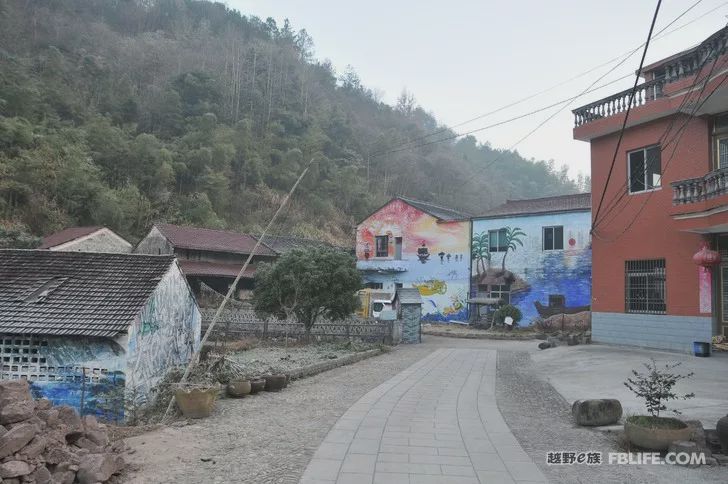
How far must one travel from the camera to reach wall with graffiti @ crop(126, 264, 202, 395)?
8.60 meters

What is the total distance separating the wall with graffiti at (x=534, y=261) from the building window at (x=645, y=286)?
10967 millimetres

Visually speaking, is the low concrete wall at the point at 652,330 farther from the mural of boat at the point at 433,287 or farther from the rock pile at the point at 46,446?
the mural of boat at the point at 433,287

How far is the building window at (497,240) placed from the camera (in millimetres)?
28922

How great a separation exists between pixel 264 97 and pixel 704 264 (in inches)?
1906

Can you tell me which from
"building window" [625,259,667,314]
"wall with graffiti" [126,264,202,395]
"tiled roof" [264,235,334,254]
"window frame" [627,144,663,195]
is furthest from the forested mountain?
"wall with graffiti" [126,264,202,395]

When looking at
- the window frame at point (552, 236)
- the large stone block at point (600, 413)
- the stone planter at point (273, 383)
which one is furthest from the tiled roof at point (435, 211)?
the large stone block at point (600, 413)

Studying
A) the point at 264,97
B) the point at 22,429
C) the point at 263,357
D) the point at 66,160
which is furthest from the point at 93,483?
the point at 264,97

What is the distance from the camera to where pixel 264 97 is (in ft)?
178

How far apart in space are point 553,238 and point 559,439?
2214cm

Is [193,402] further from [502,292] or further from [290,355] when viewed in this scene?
[502,292]

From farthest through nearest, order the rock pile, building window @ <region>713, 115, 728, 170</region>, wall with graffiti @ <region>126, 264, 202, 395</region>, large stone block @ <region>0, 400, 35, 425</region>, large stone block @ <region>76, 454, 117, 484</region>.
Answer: building window @ <region>713, 115, 728, 170</region>, wall with graffiti @ <region>126, 264, 202, 395</region>, large stone block @ <region>0, 400, 35, 425</region>, large stone block @ <region>76, 454, 117, 484</region>, the rock pile

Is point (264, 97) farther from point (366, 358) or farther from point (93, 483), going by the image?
point (93, 483)

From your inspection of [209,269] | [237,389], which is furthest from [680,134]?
[209,269]

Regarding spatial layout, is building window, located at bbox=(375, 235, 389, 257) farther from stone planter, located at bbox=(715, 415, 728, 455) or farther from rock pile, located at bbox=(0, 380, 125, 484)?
rock pile, located at bbox=(0, 380, 125, 484)
